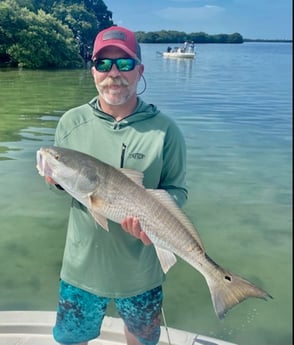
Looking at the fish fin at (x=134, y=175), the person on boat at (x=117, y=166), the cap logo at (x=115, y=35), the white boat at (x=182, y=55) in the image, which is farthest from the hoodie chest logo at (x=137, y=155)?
the white boat at (x=182, y=55)

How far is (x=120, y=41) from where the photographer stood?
2.45m

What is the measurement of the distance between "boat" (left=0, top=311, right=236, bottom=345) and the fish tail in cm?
124

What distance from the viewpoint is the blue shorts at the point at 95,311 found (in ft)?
8.26

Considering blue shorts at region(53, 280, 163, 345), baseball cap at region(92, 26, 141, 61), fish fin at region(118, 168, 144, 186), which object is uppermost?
baseball cap at region(92, 26, 141, 61)

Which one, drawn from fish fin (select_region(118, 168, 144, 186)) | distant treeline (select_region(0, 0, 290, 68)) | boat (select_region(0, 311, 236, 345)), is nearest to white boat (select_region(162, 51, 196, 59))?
distant treeline (select_region(0, 0, 290, 68))

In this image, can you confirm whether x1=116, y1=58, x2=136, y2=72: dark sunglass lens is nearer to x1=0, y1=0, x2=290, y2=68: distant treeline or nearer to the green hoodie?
the green hoodie

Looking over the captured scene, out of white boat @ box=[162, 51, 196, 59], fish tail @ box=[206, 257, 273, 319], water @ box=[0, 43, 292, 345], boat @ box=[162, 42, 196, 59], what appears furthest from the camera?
boat @ box=[162, 42, 196, 59]

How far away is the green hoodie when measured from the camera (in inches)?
93.8

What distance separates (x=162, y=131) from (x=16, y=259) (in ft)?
14.6

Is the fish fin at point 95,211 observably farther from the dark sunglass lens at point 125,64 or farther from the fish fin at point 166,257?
the dark sunglass lens at point 125,64

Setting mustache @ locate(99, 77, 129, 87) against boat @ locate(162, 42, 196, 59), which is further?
boat @ locate(162, 42, 196, 59)

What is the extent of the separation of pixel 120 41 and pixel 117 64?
0.46ft

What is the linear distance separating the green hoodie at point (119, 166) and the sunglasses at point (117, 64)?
0.66ft

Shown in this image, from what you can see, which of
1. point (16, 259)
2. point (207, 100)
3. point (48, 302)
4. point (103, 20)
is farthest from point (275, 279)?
point (103, 20)
